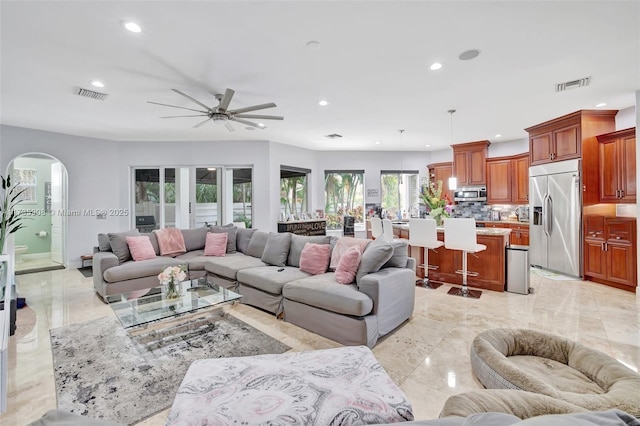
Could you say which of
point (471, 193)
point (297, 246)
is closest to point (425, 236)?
point (297, 246)

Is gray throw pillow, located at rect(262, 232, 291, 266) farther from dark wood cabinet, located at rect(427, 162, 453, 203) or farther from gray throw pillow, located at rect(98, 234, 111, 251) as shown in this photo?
dark wood cabinet, located at rect(427, 162, 453, 203)

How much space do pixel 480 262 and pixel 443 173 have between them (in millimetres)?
3936

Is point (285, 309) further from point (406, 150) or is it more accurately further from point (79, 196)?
point (406, 150)

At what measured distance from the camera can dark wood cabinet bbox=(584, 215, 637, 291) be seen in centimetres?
418

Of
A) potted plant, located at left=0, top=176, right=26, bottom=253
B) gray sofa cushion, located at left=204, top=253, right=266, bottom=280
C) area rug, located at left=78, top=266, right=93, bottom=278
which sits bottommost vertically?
area rug, located at left=78, top=266, right=93, bottom=278

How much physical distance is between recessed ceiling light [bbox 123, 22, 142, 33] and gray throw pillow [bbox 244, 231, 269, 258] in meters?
2.94

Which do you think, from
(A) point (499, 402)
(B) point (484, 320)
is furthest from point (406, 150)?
(A) point (499, 402)

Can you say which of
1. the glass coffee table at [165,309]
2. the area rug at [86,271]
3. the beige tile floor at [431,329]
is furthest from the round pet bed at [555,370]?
the area rug at [86,271]

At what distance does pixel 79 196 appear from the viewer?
242 inches

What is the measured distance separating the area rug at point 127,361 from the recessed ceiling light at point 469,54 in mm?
3337

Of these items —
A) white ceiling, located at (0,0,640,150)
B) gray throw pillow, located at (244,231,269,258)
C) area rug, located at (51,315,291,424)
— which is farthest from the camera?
gray throw pillow, located at (244,231,269,258)

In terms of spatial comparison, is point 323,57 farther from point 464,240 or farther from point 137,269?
point 137,269

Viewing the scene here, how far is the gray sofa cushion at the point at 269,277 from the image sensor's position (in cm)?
334

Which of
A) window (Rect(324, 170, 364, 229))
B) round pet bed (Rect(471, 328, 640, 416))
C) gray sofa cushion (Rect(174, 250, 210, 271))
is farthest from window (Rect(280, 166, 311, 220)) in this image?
round pet bed (Rect(471, 328, 640, 416))
